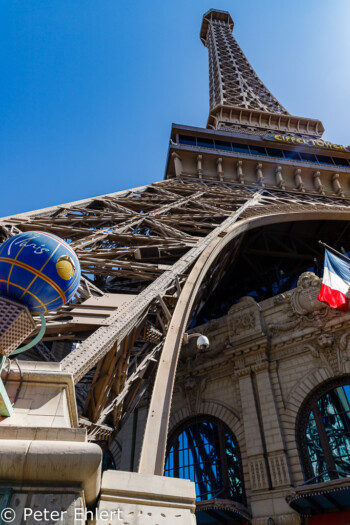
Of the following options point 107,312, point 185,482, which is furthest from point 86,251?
point 185,482

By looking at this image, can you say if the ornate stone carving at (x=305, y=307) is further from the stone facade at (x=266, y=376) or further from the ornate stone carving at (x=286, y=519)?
the ornate stone carving at (x=286, y=519)

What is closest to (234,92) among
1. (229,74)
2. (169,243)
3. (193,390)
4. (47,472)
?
(229,74)

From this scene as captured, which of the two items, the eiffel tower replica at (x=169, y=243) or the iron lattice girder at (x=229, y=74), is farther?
the iron lattice girder at (x=229, y=74)

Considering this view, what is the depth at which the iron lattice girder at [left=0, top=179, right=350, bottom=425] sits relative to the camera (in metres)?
6.39

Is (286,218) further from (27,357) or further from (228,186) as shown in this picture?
(27,357)

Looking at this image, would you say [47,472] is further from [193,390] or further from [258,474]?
[193,390]

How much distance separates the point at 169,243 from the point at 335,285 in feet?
22.3

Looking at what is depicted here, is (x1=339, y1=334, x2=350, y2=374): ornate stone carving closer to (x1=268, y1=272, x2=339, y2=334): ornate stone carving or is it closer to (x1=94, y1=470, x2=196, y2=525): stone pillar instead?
(x1=268, y1=272, x2=339, y2=334): ornate stone carving

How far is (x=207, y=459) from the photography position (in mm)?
15438

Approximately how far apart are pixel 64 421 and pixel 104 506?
3.03ft

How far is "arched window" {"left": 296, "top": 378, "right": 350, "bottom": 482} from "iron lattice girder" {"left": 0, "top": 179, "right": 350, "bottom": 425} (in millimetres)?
7351

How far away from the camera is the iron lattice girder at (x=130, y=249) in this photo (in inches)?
252

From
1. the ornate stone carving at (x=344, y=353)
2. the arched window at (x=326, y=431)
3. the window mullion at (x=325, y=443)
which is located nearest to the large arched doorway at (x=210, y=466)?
the arched window at (x=326, y=431)

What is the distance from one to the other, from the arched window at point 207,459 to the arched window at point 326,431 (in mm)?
2698
